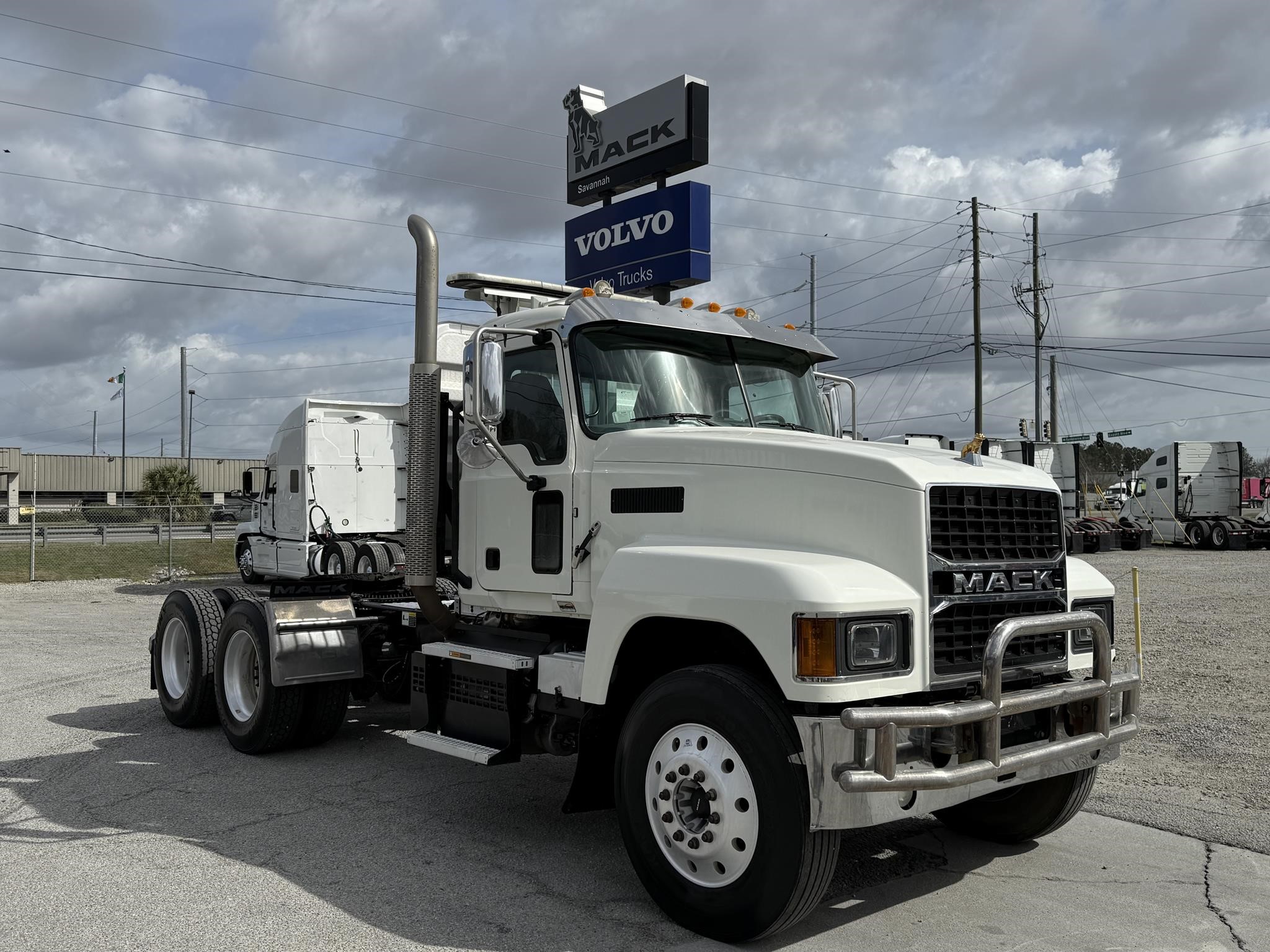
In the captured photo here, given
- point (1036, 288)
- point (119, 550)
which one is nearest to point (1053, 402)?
point (1036, 288)

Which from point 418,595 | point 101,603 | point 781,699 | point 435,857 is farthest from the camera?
point 101,603

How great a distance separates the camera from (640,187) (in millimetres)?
15078

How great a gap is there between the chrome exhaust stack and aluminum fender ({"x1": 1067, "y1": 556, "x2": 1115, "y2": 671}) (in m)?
3.52

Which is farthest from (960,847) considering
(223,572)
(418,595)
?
(223,572)

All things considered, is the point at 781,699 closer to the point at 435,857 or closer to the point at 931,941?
the point at 931,941

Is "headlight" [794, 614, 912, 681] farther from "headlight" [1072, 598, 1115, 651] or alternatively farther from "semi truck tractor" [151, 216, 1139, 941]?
"headlight" [1072, 598, 1115, 651]

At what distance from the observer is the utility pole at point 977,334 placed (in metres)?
37.3

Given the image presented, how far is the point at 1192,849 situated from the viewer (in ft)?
18.8

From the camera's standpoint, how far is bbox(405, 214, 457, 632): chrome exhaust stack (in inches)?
252

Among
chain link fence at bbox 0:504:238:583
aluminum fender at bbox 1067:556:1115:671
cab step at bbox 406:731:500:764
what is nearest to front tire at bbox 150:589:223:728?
cab step at bbox 406:731:500:764

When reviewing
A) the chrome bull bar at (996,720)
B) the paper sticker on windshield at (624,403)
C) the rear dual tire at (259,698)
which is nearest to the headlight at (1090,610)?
the chrome bull bar at (996,720)

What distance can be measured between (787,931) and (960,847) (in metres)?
1.67

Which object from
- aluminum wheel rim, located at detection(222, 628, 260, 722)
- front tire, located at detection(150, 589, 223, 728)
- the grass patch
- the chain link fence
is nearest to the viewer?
aluminum wheel rim, located at detection(222, 628, 260, 722)

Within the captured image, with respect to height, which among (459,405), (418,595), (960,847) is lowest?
(960,847)
